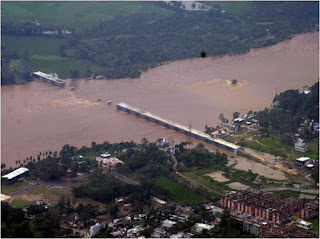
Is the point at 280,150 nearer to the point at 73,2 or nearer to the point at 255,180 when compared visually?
the point at 255,180

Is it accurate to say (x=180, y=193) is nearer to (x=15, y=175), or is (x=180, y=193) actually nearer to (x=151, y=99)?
(x=15, y=175)

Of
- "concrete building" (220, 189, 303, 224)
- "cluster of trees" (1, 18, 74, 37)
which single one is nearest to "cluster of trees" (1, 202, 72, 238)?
"concrete building" (220, 189, 303, 224)

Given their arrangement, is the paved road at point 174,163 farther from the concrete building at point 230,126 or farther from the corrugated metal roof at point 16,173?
the corrugated metal roof at point 16,173

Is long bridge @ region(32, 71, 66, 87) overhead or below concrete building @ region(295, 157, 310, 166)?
overhead

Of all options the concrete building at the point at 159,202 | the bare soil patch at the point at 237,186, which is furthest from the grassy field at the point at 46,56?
the concrete building at the point at 159,202

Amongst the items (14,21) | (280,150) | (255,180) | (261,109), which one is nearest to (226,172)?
(255,180)

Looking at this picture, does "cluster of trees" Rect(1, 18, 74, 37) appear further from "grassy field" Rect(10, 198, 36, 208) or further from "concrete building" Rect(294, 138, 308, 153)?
"grassy field" Rect(10, 198, 36, 208)
